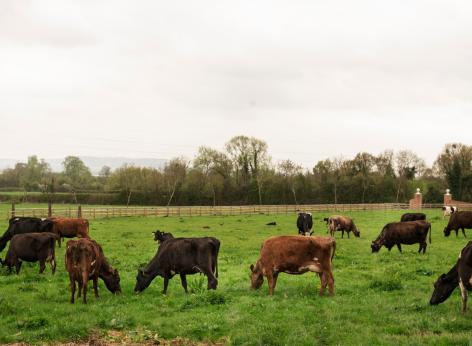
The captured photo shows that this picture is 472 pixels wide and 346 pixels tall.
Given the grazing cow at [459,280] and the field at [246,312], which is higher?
the grazing cow at [459,280]

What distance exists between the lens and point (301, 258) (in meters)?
11.9

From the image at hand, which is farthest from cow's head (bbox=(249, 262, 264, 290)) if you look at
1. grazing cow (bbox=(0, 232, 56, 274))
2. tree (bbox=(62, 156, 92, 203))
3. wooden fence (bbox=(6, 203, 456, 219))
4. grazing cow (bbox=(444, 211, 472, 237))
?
tree (bbox=(62, 156, 92, 203))

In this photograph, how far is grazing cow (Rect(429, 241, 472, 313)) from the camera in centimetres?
990

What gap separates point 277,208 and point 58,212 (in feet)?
81.1

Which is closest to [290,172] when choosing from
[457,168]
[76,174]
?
[457,168]

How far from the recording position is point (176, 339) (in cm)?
904

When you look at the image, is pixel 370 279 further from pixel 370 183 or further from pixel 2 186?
pixel 2 186

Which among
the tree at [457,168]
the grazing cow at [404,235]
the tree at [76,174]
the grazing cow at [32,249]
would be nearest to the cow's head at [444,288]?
the grazing cow at [404,235]

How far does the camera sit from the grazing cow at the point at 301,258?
39.0 feet

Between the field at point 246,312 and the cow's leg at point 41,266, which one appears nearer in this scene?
the field at point 246,312

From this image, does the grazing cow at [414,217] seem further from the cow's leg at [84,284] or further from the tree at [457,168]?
the tree at [457,168]

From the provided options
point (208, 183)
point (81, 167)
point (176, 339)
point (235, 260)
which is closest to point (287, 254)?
point (176, 339)

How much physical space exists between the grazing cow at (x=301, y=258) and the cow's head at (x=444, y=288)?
2.42 meters

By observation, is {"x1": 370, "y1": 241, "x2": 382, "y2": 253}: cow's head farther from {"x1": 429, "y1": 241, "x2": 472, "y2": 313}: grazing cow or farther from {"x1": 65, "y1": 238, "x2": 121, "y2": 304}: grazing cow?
{"x1": 65, "y1": 238, "x2": 121, "y2": 304}: grazing cow
